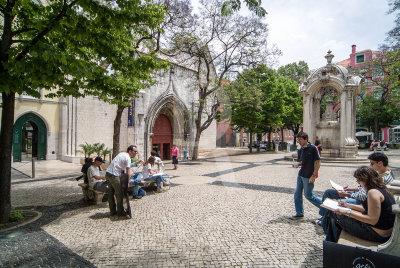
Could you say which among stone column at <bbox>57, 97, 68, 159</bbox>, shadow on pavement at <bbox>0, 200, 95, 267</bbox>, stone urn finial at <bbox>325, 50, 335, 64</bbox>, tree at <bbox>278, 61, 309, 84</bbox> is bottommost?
shadow on pavement at <bbox>0, 200, 95, 267</bbox>

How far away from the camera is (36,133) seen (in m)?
17.5

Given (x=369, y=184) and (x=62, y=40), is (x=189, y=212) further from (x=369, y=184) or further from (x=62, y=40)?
(x=62, y=40)

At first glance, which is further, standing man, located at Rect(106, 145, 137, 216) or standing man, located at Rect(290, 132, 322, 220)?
standing man, located at Rect(106, 145, 137, 216)

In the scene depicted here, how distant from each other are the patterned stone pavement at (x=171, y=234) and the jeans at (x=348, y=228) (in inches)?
18.6

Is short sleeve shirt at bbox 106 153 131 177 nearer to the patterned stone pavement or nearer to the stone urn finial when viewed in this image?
the patterned stone pavement

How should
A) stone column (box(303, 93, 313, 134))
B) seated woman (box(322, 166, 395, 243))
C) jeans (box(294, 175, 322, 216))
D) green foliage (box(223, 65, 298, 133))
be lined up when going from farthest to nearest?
green foliage (box(223, 65, 298, 133)), stone column (box(303, 93, 313, 134)), jeans (box(294, 175, 322, 216)), seated woman (box(322, 166, 395, 243))

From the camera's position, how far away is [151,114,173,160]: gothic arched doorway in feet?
72.6

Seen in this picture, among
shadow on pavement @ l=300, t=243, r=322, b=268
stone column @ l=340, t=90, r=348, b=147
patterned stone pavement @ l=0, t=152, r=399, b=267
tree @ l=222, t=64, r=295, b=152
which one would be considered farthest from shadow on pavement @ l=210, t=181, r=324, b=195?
tree @ l=222, t=64, r=295, b=152

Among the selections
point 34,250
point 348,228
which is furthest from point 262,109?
point 34,250

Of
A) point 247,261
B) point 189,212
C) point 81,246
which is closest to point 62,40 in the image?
point 81,246

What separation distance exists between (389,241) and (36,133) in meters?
20.4

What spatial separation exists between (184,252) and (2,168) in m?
4.40

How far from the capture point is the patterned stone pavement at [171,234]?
3.52m

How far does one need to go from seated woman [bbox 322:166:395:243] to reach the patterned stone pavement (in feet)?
2.39
